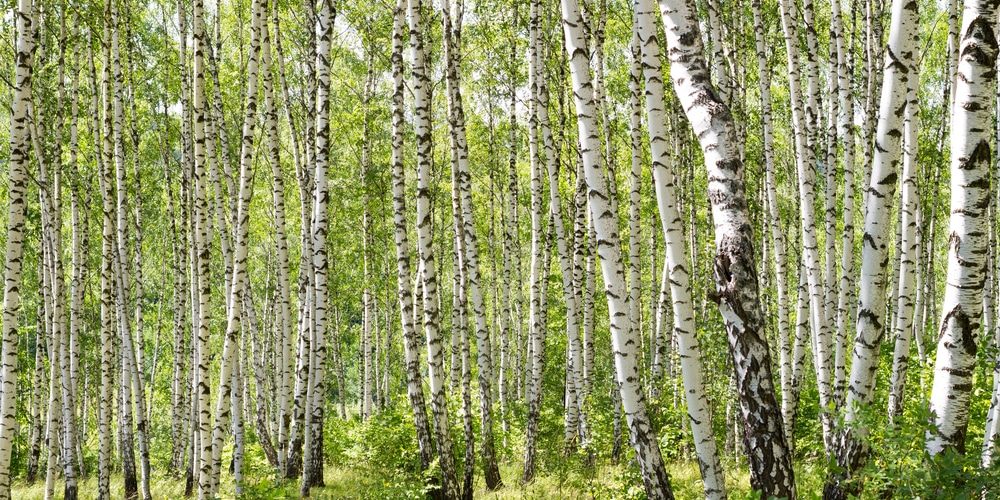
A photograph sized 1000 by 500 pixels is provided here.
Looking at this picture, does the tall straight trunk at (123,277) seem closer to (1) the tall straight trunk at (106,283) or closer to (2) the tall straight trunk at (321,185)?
(1) the tall straight trunk at (106,283)

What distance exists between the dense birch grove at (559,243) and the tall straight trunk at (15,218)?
23mm

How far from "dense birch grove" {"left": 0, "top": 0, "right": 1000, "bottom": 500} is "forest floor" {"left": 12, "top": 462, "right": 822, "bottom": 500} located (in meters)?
0.07

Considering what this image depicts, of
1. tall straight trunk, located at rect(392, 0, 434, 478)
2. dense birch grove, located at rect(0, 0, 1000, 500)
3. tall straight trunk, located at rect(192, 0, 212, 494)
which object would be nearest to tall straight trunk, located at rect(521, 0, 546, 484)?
dense birch grove, located at rect(0, 0, 1000, 500)

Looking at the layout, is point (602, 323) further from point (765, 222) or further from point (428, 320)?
point (428, 320)

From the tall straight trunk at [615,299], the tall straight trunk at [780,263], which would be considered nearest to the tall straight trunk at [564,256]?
the tall straight trunk at [780,263]

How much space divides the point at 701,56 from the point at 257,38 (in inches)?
188

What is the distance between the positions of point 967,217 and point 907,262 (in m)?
2.08

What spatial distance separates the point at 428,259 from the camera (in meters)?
7.56

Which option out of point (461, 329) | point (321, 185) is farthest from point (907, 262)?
point (461, 329)

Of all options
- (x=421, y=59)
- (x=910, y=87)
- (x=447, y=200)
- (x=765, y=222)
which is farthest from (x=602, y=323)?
(x=910, y=87)

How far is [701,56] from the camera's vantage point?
13.0 feet

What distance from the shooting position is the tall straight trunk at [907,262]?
17.5 feet

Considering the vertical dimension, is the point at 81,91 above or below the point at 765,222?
above

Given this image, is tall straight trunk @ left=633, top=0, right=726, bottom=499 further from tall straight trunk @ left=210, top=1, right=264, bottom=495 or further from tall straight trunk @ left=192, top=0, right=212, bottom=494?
tall straight trunk @ left=192, top=0, right=212, bottom=494
